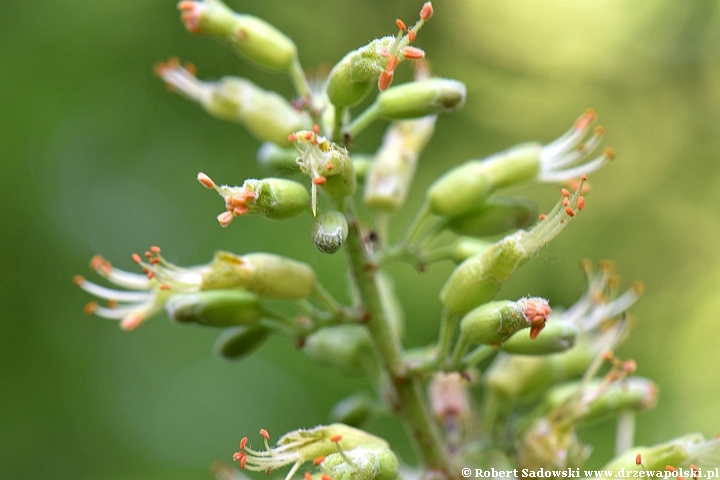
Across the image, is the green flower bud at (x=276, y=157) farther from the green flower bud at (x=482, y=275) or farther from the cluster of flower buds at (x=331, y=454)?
the cluster of flower buds at (x=331, y=454)

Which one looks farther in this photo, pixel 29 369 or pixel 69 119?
pixel 69 119

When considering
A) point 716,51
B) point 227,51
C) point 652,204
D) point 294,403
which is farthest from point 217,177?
point 716,51

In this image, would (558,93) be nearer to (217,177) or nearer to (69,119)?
(217,177)

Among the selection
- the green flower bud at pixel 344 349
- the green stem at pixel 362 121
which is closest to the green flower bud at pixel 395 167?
the green stem at pixel 362 121

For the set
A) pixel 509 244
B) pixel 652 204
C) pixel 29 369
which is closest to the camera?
pixel 509 244

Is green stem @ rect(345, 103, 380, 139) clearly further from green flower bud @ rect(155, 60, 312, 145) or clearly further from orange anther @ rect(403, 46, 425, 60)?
orange anther @ rect(403, 46, 425, 60)

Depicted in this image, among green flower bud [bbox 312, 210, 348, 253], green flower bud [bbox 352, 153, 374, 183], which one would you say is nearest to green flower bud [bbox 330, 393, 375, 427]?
green flower bud [bbox 352, 153, 374, 183]

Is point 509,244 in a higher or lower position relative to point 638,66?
lower
